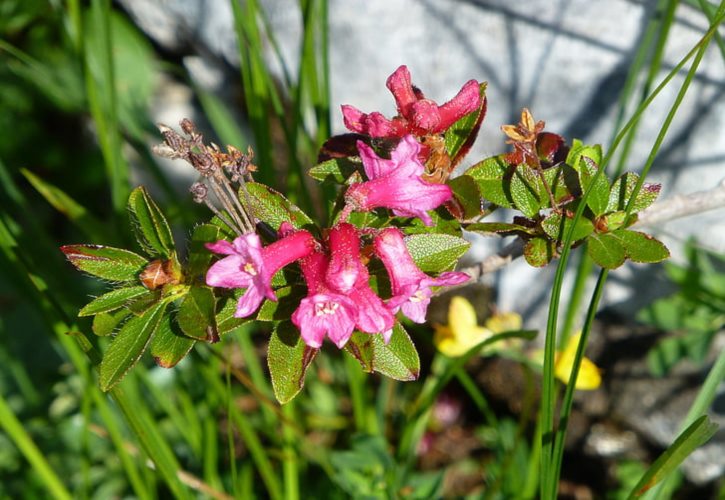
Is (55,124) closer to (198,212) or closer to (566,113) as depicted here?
(198,212)

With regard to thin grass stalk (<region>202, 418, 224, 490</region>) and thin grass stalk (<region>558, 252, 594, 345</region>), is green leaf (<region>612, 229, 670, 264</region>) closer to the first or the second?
thin grass stalk (<region>558, 252, 594, 345</region>)

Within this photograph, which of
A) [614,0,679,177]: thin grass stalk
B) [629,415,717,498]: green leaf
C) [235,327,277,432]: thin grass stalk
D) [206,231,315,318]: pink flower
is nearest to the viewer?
[206,231,315,318]: pink flower

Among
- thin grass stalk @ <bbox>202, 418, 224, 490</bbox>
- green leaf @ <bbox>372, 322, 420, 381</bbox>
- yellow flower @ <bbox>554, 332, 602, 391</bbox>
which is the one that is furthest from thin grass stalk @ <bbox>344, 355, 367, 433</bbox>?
green leaf @ <bbox>372, 322, 420, 381</bbox>

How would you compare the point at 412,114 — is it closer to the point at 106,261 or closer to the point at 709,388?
the point at 106,261

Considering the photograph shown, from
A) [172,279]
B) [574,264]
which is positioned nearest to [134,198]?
[172,279]

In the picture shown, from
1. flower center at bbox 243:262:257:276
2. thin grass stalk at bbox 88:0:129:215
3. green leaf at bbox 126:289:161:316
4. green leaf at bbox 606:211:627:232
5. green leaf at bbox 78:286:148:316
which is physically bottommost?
green leaf at bbox 606:211:627:232

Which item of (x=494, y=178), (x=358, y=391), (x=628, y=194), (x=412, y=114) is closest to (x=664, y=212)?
(x=628, y=194)
